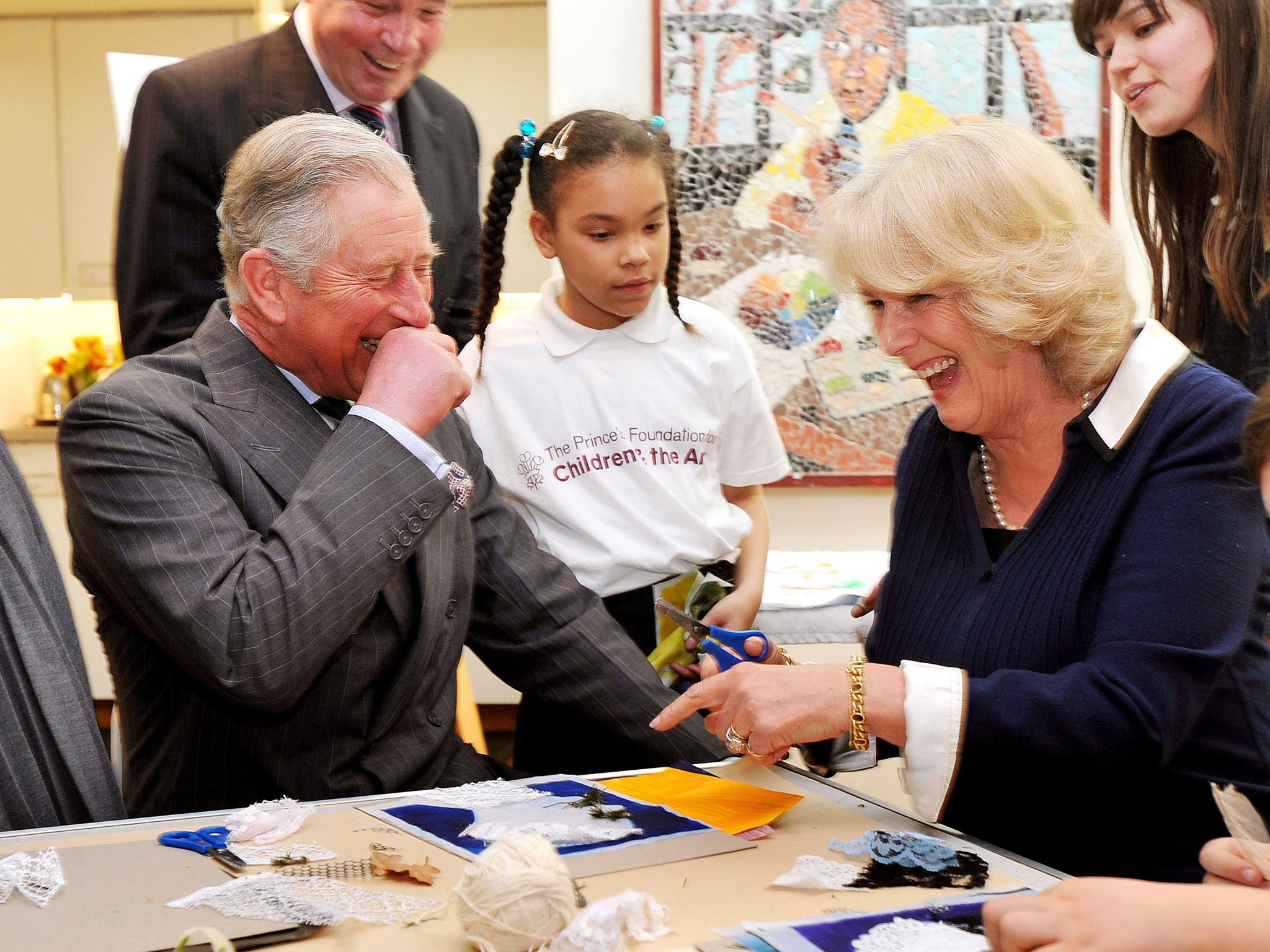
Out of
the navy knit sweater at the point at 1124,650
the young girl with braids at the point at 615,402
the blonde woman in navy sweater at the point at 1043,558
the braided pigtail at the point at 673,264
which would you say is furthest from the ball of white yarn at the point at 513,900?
the braided pigtail at the point at 673,264

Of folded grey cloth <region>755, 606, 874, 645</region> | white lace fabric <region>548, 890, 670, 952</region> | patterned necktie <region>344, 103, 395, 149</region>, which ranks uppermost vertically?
patterned necktie <region>344, 103, 395, 149</region>

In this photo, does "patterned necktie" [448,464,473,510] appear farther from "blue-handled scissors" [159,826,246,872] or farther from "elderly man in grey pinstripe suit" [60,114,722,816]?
"blue-handled scissors" [159,826,246,872]

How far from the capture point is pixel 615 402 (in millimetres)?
2199

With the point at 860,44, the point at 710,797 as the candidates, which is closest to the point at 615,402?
the point at 710,797

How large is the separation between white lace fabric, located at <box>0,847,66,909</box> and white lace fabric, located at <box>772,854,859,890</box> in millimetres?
582

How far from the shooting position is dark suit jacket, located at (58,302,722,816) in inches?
52.5

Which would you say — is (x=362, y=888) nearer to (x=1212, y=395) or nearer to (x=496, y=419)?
(x=1212, y=395)

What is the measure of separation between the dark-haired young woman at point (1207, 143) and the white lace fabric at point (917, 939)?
1235 mm

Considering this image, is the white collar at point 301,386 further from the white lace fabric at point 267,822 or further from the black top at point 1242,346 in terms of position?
the black top at point 1242,346

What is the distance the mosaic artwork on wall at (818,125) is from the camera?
3252 mm

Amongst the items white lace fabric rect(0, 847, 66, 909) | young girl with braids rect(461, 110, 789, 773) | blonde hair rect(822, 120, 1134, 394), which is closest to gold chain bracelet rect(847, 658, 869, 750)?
blonde hair rect(822, 120, 1134, 394)

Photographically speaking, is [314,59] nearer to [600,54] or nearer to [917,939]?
[600,54]

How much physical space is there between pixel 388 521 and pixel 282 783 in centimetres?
35

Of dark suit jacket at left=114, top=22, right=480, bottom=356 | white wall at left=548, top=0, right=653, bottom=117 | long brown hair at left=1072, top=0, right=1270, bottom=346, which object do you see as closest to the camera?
long brown hair at left=1072, top=0, right=1270, bottom=346
